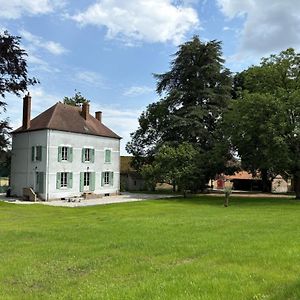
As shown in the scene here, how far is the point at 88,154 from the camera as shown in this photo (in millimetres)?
44781

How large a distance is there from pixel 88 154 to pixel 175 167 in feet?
29.9

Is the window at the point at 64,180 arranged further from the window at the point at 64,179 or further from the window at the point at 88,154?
the window at the point at 88,154

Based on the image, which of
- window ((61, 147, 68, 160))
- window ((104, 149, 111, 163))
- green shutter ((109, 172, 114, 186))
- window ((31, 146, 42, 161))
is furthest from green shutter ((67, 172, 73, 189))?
green shutter ((109, 172, 114, 186))

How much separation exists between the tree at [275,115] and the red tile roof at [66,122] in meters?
15.6

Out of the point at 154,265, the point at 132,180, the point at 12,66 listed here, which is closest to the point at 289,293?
the point at 154,265

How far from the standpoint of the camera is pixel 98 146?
46219 mm

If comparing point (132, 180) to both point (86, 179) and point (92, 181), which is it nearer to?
point (92, 181)

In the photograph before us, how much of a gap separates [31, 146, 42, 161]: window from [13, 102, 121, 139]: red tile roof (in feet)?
5.95

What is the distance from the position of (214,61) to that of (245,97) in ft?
41.3

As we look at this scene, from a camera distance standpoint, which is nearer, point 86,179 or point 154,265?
point 154,265

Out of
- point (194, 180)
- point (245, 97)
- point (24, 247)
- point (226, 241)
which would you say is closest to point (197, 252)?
point (226, 241)

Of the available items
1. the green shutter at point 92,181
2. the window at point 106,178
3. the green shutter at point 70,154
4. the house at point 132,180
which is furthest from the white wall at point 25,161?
the house at point 132,180

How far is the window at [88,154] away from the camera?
44062 millimetres

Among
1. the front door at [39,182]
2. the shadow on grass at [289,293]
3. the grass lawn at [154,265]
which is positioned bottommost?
the grass lawn at [154,265]
